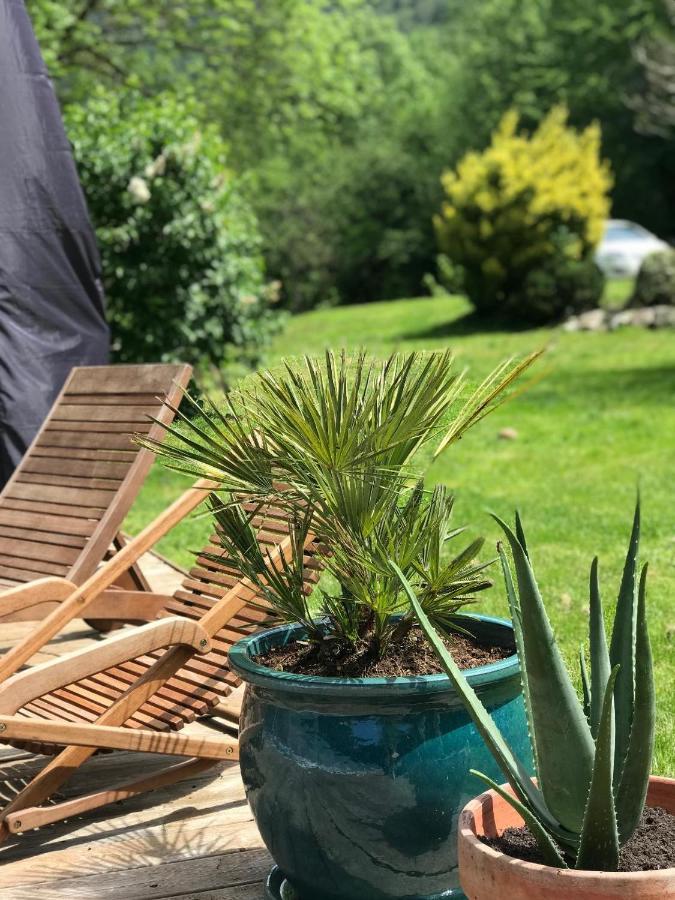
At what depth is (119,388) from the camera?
4.49 meters

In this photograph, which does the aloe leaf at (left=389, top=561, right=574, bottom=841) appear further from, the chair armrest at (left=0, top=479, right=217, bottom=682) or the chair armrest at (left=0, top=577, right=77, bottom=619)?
the chair armrest at (left=0, top=577, right=77, bottom=619)

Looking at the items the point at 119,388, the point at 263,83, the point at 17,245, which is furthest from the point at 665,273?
the point at 119,388

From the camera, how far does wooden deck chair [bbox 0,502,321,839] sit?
2.67 meters

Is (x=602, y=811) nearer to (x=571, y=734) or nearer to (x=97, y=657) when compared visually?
(x=571, y=734)

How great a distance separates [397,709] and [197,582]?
1467 millimetres

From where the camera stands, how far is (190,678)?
3123 mm

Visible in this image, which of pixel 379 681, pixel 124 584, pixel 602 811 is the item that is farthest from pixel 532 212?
pixel 602 811

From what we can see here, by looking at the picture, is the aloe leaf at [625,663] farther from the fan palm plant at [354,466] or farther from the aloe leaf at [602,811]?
the fan palm plant at [354,466]

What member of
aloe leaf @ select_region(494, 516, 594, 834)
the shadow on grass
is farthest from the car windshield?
aloe leaf @ select_region(494, 516, 594, 834)

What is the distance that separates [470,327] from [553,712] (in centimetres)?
1432

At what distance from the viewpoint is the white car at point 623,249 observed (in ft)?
73.3

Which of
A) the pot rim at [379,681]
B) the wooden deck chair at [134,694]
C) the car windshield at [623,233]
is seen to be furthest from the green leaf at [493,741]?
the car windshield at [623,233]

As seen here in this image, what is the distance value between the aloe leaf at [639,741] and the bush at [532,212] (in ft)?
44.6

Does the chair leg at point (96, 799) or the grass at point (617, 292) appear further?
the grass at point (617, 292)
